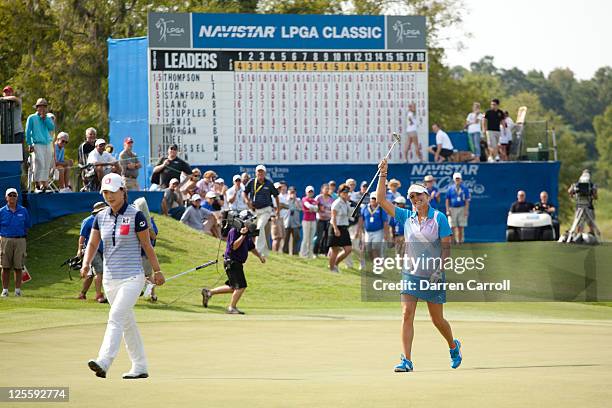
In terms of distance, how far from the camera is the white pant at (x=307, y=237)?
3181 cm

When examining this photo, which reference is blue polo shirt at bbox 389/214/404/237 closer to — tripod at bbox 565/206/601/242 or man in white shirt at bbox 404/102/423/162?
tripod at bbox 565/206/601/242

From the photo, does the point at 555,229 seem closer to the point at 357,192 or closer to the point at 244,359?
the point at 357,192

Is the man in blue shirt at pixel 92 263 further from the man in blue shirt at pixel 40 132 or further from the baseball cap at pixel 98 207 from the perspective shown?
the man in blue shirt at pixel 40 132

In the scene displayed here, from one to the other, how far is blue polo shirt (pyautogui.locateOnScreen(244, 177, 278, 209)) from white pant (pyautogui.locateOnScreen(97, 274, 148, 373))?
15353 mm

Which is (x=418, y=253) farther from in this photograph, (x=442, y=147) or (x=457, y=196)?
(x=442, y=147)

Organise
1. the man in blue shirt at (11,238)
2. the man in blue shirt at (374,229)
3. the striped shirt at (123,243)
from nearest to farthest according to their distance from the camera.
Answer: the striped shirt at (123,243)
the man in blue shirt at (11,238)
the man in blue shirt at (374,229)

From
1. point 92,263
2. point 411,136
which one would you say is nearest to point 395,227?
point 411,136

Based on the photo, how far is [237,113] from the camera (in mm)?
35250

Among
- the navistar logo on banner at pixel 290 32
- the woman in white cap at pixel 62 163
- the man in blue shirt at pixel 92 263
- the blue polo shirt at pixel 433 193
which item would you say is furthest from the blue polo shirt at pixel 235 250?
the navistar logo on banner at pixel 290 32

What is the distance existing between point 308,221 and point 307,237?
17.0 inches

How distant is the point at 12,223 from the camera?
24094mm

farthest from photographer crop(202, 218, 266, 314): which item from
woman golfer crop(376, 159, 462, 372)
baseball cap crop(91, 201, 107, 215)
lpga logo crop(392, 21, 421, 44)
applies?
lpga logo crop(392, 21, 421, 44)

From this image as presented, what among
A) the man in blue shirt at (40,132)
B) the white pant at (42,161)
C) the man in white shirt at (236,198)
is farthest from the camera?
the man in white shirt at (236,198)

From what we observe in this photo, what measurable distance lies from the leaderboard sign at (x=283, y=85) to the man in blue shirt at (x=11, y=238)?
10.4m
